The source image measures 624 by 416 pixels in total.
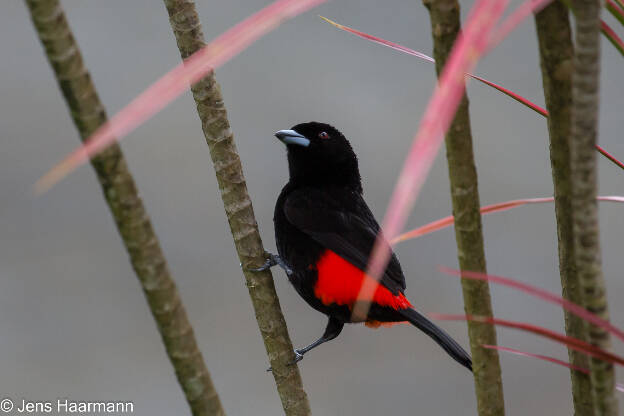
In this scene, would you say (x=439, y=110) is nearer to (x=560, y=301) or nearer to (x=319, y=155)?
(x=560, y=301)

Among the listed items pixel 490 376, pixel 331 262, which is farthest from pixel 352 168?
pixel 490 376

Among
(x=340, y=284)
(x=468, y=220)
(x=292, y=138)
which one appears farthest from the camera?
(x=292, y=138)

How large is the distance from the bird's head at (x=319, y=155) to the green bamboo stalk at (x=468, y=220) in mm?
1146

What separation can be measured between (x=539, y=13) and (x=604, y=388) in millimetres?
375

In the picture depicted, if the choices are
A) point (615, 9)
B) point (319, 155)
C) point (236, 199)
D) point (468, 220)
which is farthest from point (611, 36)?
point (319, 155)

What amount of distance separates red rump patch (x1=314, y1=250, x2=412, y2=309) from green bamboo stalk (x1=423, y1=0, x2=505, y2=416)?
81cm

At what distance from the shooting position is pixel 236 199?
1261mm

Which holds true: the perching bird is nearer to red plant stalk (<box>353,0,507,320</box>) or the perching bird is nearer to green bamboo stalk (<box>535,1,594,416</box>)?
green bamboo stalk (<box>535,1,594,416</box>)

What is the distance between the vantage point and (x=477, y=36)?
523 millimetres

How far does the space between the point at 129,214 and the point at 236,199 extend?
21.4 inches

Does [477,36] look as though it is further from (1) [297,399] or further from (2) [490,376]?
(1) [297,399]

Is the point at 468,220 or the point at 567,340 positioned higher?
the point at 468,220

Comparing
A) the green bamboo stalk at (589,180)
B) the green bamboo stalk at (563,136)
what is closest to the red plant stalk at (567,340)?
the green bamboo stalk at (589,180)

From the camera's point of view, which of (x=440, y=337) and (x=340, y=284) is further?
(x=340, y=284)
